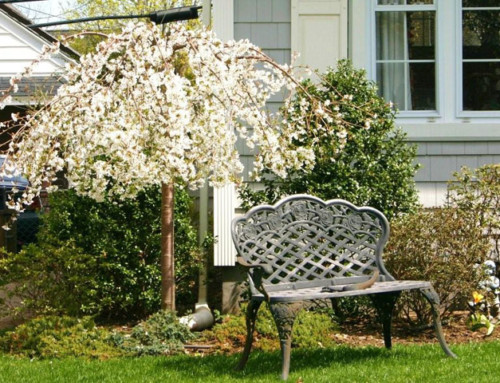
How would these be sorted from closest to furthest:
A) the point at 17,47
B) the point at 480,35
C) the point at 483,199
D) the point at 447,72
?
the point at 483,199 → the point at 447,72 → the point at 480,35 → the point at 17,47

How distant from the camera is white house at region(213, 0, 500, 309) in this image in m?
8.69

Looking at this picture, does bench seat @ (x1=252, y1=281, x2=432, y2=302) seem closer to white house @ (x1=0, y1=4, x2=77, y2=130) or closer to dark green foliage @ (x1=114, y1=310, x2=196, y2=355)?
dark green foliage @ (x1=114, y1=310, x2=196, y2=355)

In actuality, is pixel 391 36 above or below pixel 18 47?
below

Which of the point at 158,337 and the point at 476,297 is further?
the point at 476,297

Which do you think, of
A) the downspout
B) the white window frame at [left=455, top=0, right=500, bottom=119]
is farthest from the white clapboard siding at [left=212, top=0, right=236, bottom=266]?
the white window frame at [left=455, top=0, right=500, bottom=119]

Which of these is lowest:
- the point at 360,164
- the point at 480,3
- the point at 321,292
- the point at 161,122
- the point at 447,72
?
the point at 321,292

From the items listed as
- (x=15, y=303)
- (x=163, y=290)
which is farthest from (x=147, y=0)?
(x=163, y=290)

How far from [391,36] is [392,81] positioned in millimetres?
425

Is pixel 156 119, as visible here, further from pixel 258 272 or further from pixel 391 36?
pixel 391 36

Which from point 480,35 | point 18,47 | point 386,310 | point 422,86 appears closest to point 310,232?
point 386,310

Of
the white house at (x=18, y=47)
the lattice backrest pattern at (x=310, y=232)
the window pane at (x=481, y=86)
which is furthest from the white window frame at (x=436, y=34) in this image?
the white house at (x=18, y=47)

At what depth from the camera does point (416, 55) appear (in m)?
8.95

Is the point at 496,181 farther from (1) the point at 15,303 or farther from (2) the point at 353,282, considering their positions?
(1) the point at 15,303

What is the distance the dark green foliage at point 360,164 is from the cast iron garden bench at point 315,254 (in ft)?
3.08
